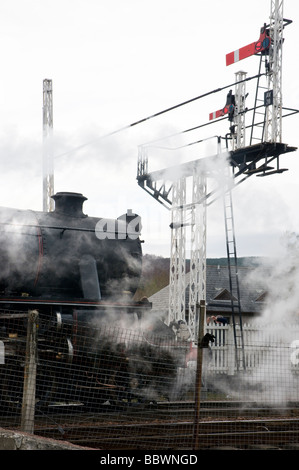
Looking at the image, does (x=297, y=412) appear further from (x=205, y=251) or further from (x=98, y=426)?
(x=205, y=251)

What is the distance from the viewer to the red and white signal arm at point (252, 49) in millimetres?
13633

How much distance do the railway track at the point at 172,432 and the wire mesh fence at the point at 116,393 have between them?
13 millimetres

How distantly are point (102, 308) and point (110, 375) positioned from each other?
1158 millimetres

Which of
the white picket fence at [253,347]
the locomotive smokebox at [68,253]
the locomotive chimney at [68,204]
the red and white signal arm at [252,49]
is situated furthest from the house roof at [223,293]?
the locomotive chimney at [68,204]

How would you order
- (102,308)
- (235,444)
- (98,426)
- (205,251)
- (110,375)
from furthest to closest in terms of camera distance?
1. (205,251)
2. (102,308)
3. (110,375)
4. (98,426)
5. (235,444)

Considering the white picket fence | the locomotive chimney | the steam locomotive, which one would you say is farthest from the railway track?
A: the white picket fence

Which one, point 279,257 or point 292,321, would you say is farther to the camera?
point 292,321

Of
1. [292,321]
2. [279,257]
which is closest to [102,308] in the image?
[279,257]

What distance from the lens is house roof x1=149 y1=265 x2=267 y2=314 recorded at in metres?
28.5

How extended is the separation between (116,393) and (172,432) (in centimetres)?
213

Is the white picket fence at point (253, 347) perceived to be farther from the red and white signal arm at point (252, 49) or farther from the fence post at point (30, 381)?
the fence post at point (30, 381)

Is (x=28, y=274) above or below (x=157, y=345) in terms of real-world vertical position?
above

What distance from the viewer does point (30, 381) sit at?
633cm

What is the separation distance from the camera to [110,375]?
31.5ft
